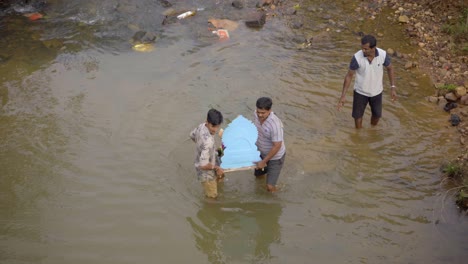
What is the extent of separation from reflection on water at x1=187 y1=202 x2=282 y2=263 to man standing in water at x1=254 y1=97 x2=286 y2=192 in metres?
0.54

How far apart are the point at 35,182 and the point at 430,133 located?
5.95 metres

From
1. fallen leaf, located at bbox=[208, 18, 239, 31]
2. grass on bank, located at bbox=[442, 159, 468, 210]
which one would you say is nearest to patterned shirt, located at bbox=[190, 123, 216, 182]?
grass on bank, located at bbox=[442, 159, 468, 210]

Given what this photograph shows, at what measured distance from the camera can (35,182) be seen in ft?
19.5

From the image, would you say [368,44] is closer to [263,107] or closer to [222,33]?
[263,107]

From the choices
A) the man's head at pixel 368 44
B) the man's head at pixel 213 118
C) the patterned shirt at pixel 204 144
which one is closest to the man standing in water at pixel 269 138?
the man's head at pixel 213 118

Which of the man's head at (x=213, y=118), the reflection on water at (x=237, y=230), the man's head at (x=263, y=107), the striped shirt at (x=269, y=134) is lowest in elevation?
the reflection on water at (x=237, y=230)

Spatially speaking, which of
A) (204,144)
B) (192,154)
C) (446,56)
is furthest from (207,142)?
(446,56)

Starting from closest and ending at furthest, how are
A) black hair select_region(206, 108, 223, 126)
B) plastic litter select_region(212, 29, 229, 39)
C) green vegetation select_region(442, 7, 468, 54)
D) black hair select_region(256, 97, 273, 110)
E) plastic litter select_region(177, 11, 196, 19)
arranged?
black hair select_region(206, 108, 223, 126) → black hair select_region(256, 97, 273, 110) → green vegetation select_region(442, 7, 468, 54) → plastic litter select_region(212, 29, 229, 39) → plastic litter select_region(177, 11, 196, 19)

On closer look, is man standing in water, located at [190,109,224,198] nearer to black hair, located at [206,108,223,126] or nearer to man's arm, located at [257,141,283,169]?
black hair, located at [206,108,223,126]

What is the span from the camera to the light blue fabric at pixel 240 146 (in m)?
4.88

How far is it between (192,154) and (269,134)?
1.93m

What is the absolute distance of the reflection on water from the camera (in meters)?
5.05

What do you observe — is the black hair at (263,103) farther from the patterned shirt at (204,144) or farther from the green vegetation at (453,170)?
the green vegetation at (453,170)

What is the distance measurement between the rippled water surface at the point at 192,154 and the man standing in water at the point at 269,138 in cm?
75
